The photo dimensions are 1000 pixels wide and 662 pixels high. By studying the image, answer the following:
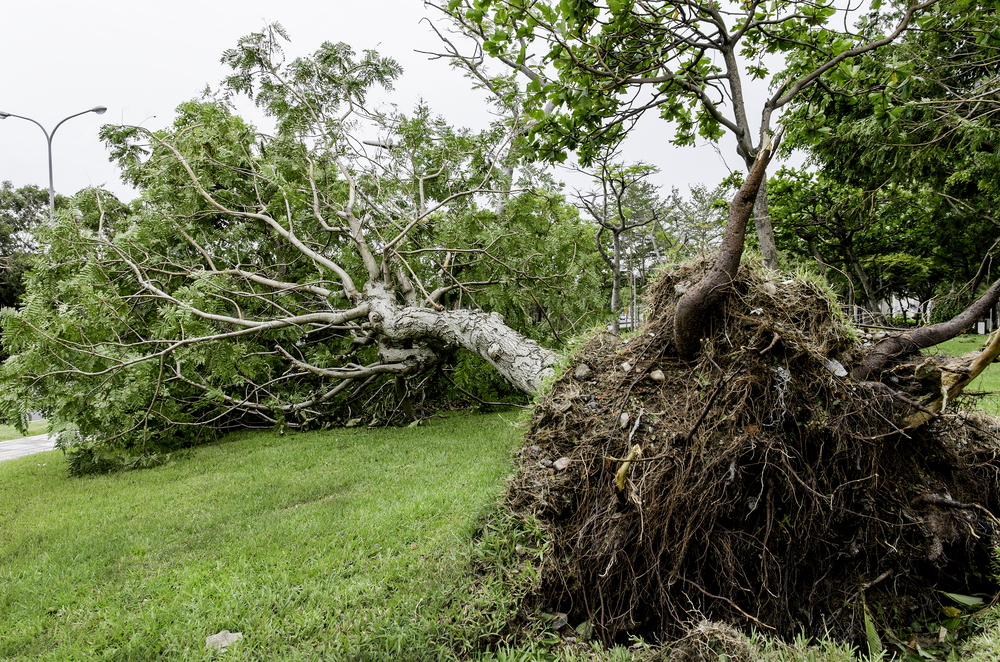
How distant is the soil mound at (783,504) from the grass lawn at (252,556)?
0.81 metres

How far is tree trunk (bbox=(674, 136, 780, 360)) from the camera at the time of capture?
2.26 meters

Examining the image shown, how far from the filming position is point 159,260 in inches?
249

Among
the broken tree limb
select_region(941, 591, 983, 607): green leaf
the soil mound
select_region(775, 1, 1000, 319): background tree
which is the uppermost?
select_region(775, 1, 1000, 319): background tree

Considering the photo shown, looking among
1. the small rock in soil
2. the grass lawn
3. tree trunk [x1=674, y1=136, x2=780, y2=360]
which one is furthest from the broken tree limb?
Answer: the small rock in soil

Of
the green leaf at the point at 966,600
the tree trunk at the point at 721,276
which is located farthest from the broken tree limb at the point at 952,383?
the tree trunk at the point at 721,276

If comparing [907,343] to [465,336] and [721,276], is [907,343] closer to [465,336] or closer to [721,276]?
[721,276]

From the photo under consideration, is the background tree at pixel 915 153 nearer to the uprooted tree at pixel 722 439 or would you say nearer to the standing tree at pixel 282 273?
the uprooted tree at pixel 722 439

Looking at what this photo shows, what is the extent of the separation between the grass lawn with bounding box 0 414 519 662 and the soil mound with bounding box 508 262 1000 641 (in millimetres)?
812

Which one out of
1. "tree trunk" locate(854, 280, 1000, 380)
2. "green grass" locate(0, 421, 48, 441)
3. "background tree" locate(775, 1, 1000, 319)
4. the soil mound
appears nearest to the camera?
the soil mound

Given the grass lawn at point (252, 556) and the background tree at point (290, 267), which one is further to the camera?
the background tree at point (290, 267)

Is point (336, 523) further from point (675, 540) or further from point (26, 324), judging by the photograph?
point (26, 324)

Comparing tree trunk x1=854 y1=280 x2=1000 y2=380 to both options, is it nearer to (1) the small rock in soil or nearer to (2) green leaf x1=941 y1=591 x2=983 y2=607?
(2) green leaf x1=941 y1=591 x2=983 y2=607

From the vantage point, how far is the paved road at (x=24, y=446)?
8921mm

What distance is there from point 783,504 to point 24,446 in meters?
14.0
